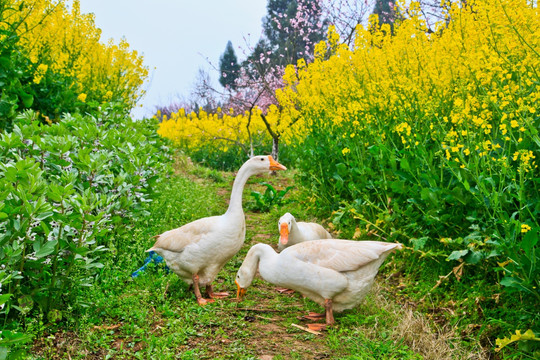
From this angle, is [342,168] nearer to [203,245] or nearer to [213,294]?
A: [213,294]

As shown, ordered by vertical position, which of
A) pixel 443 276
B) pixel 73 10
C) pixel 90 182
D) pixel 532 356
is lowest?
pixel 532 356

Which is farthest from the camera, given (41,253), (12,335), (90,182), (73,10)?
(73,10)

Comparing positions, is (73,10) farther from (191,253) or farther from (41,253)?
(41,253)

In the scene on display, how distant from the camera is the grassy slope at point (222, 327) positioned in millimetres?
2990

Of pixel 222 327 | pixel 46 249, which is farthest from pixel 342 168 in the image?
pixel 46 249

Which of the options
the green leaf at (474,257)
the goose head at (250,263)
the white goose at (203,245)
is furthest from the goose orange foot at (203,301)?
the green leaf at (474,257)

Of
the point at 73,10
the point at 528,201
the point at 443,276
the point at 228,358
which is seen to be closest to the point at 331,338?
the point at 228,358

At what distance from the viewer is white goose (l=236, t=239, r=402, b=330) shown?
11.1 ft

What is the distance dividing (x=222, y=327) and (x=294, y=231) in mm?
1323

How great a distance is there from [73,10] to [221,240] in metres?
6.17

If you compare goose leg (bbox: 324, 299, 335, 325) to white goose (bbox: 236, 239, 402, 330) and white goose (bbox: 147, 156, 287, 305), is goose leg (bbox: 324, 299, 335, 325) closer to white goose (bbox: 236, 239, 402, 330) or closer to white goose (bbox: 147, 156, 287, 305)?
white goose (bbox: 236, 239, 402, 330)

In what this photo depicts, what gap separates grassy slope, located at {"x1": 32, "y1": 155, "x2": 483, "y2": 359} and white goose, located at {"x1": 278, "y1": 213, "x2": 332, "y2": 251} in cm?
47

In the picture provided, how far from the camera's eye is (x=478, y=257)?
330 centimetres

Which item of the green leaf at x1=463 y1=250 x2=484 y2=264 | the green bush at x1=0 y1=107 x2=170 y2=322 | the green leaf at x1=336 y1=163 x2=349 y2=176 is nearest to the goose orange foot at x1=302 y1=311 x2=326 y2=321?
the green leaf at x1=463 y1=250 x2=484 y2=264
